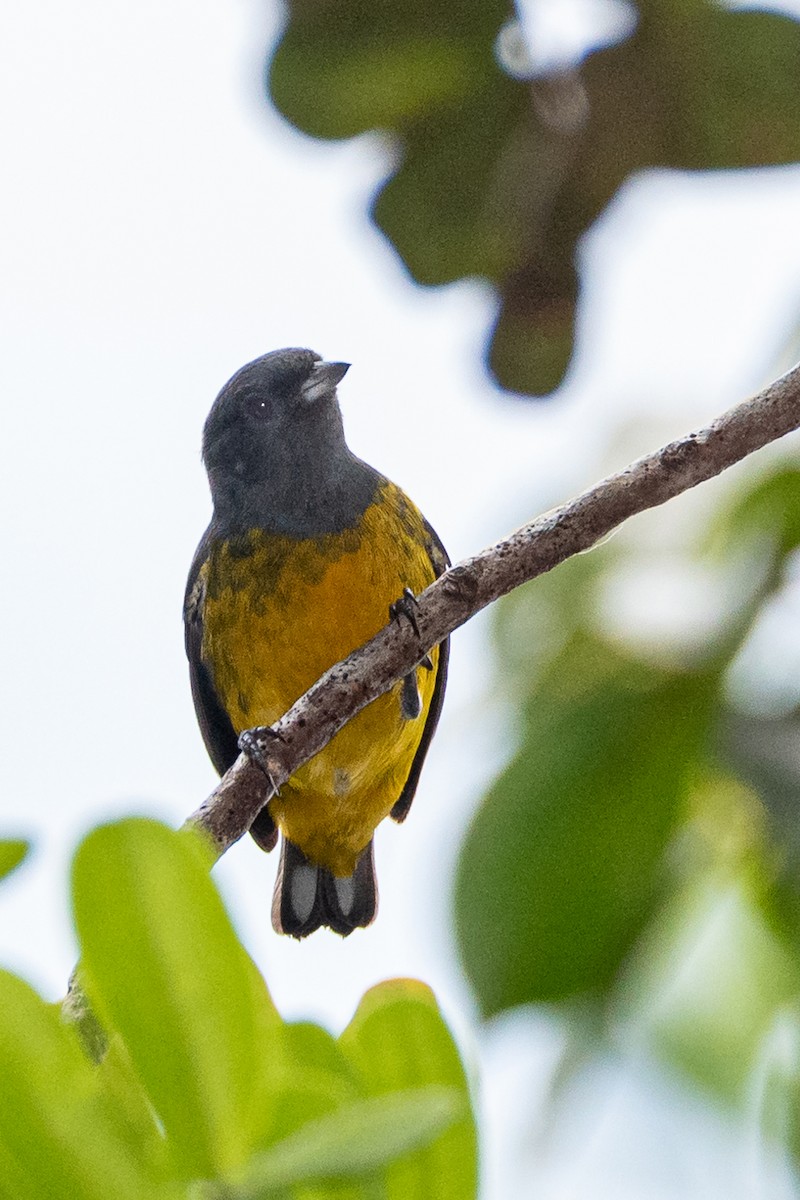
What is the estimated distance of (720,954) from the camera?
5.98ft

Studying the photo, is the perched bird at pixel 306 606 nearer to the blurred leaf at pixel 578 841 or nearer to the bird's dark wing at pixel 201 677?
the bird's dark wing at pixel 201 677

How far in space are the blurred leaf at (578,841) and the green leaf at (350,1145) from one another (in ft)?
2.31

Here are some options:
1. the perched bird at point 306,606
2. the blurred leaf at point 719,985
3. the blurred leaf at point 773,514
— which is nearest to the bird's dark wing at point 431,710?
the perched bird at point 306,606

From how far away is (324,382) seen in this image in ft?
9.09

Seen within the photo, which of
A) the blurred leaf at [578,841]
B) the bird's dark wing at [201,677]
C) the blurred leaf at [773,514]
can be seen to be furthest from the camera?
the bird's dark wing at [201,677]

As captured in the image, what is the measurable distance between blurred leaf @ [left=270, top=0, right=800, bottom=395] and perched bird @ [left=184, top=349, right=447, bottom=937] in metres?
0.86

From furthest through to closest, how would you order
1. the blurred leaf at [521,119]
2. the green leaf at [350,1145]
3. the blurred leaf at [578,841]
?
1. the blurred leaf at [521,119]
2. the blurred leaf at [578,841]
3. the green leaf at [350,1145]

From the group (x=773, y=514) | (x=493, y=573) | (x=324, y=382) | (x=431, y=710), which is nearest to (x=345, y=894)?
(x=431, y=710)

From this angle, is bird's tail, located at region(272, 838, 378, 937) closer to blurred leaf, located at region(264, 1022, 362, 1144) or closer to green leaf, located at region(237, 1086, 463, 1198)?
blurred leaf, located at region(264, 1022, 362, 1144)

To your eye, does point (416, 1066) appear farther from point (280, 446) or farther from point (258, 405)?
point (258, 405)

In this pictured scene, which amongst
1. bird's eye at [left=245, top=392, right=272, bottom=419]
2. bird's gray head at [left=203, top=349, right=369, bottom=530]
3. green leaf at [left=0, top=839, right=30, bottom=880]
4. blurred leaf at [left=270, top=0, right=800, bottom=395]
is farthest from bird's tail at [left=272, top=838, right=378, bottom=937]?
green leaf at [left=0, top=839, right=30, bottom=880]

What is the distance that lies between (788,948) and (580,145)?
92 centimetres

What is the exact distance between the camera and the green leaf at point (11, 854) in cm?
57

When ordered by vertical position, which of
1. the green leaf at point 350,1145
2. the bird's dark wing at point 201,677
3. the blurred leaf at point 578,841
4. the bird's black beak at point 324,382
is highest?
the bird's black beak at point 324,382
